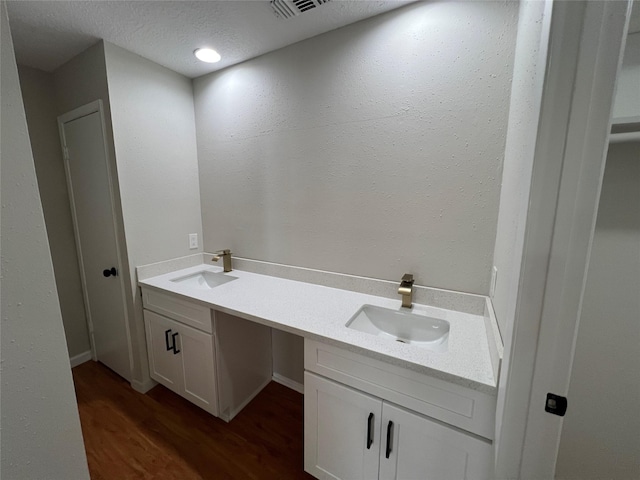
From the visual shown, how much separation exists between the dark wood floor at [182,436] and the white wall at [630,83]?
2086 millimetres

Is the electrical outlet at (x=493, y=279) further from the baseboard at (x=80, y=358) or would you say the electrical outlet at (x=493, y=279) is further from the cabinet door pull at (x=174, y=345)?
the baseboard at (x=80, y=358)

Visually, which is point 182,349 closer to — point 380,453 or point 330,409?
point 330,409

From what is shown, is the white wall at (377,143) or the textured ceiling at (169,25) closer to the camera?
the white wall at (377,143)

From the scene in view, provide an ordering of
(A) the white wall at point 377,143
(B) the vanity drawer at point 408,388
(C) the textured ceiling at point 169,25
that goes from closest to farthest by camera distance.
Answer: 1. (B) the vanity drawer at point 408,388
2. (A) the white wall at point 377,143
3. (C) the textured ceiling at point 169,25

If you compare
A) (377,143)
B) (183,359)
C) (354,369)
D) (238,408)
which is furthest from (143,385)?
(377,143)

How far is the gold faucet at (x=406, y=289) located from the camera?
130 cm

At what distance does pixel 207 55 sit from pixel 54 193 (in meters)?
1.64

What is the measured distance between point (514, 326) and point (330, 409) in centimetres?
83

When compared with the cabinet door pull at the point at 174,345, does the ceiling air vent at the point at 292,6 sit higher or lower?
higher

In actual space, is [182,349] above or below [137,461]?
above

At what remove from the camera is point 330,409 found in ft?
3.67

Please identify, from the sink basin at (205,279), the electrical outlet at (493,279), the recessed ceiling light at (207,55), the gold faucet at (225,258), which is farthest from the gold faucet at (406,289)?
the recessed ceiling light at (207,55)

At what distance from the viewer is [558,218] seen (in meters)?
0.58

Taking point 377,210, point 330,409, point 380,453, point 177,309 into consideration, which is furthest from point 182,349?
point 377,210
